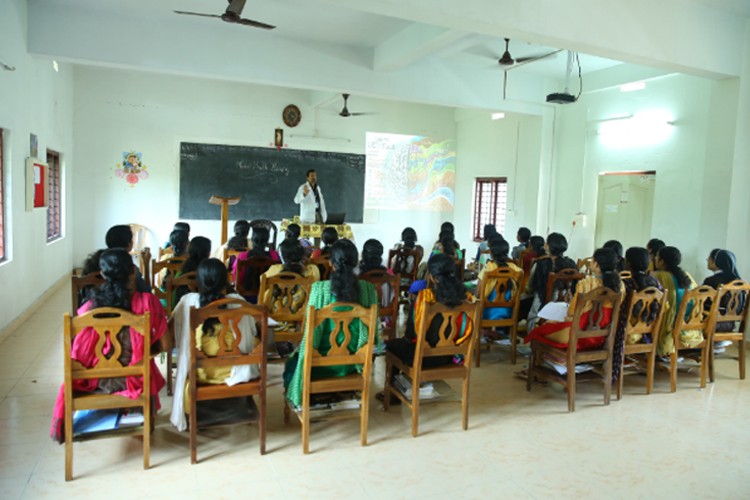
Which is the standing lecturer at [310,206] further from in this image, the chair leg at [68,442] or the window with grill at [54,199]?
the chair leg at [68,442]

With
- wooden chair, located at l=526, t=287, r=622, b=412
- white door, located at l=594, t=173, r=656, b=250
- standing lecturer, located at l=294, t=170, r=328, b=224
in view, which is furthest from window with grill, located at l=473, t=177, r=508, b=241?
wooden chair, located at l=526, t=287, r=622, b=412

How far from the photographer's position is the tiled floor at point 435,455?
2.31 metres

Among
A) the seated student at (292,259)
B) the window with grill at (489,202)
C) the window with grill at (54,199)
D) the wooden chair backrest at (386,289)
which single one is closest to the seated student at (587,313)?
the wooden chair backrest at (386,289)

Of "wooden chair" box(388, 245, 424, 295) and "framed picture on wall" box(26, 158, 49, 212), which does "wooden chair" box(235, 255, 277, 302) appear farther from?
"framed picture on wall" box(26, 158, 49, 212)

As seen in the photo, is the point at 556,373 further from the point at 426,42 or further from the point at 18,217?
the point at 18,217

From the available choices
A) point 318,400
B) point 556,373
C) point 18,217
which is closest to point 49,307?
point 18,217

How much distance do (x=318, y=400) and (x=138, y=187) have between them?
21.3 feet

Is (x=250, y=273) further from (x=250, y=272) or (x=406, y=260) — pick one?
(x=406, y=260)

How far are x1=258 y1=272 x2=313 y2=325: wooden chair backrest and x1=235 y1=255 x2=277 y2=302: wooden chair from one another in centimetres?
57

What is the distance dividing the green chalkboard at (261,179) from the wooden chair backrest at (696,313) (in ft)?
21.5

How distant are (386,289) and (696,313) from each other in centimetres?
220

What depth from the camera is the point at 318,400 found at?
8.90 feet

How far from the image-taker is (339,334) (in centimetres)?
262

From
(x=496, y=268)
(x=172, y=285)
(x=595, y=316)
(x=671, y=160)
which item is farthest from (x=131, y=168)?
(x=671, y=160)
